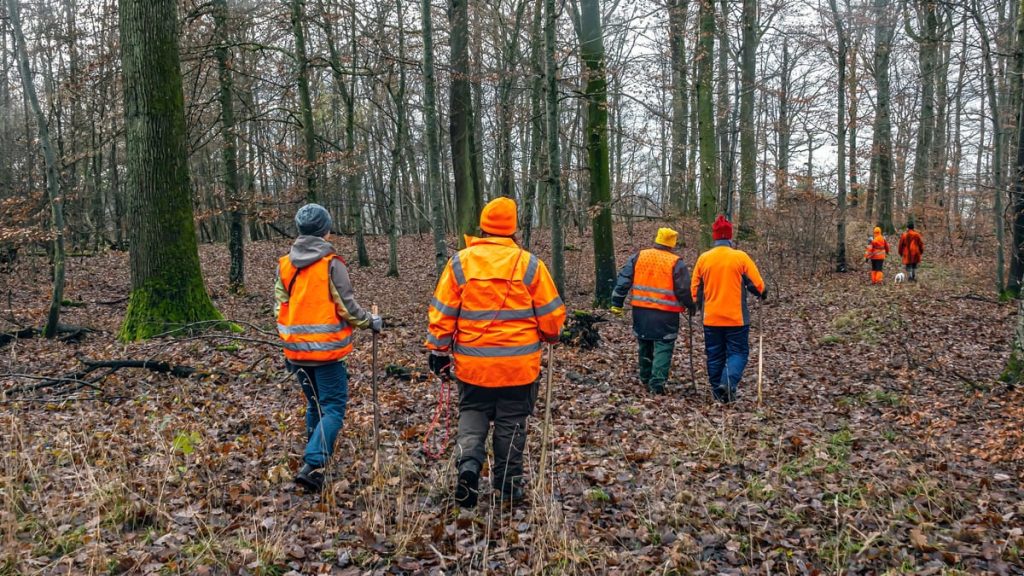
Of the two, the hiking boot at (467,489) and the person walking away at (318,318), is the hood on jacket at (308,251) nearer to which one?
the person walking away at (318,318)

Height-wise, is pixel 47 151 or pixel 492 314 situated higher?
pixel 47 151

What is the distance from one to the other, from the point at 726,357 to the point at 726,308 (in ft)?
2.16

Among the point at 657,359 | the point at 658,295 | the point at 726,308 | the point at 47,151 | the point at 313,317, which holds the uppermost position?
the point at 47,151

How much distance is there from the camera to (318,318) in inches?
188

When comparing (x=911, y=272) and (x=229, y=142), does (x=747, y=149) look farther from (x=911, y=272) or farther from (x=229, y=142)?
(x=229, y=142)

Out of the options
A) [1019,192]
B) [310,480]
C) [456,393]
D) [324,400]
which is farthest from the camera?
[1019,192]

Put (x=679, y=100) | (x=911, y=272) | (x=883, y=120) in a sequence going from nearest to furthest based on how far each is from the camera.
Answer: (x=911, y=272), (x=883, y=120), (x=679, y=100)

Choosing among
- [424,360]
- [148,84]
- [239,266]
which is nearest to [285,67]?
[239,266]

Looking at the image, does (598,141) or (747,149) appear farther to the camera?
(747,149)

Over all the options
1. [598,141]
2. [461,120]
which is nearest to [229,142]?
[461,120]

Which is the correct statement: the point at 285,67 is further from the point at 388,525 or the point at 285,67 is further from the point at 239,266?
the point at 388,525

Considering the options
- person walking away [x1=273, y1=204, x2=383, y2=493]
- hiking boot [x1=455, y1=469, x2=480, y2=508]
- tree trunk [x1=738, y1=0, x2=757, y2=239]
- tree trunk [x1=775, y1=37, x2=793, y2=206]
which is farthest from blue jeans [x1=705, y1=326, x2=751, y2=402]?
tree trunk [x1=738, y1=0, x2=757, y2=239]

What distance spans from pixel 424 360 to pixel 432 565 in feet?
17.7

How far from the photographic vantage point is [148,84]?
9.24 meters
